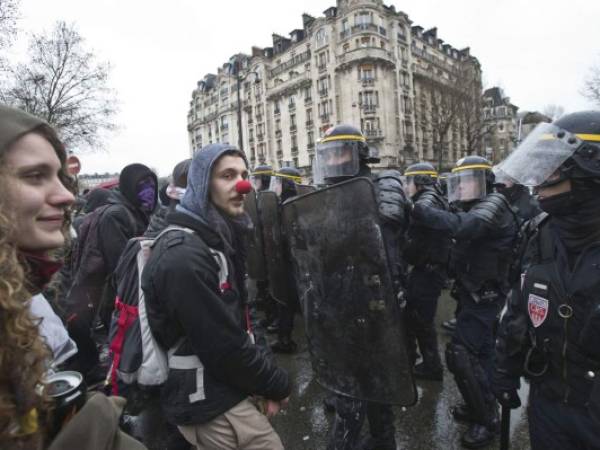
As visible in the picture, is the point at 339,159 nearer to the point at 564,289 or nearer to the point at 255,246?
the point at 564,289

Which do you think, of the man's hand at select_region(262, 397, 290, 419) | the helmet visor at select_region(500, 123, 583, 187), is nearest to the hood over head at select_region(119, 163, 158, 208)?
the man's hand at select_region(262, 397, 290, 419)

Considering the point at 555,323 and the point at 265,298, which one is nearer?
the point at 555,323

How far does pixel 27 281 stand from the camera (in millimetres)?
844

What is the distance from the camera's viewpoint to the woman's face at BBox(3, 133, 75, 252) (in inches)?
34.9

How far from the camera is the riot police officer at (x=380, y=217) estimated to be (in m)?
2.24

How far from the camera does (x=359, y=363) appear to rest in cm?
200

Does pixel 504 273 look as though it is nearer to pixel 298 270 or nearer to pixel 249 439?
pixel 298 270

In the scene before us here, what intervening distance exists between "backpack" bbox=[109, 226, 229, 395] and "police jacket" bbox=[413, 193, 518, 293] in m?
1.89

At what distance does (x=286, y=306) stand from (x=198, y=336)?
8.87 ft

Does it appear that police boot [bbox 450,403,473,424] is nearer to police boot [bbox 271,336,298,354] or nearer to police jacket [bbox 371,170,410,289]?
police jacket [bbox 371,170,410,289]

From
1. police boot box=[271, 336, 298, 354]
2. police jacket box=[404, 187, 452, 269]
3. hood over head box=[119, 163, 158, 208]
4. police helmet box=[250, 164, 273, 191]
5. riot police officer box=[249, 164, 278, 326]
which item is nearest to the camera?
hood over head box=[119, 163, 158, 208]

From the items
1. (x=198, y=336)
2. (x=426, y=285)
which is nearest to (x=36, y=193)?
(x=198, y=336)

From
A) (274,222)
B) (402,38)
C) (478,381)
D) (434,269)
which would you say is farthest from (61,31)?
(402,38)

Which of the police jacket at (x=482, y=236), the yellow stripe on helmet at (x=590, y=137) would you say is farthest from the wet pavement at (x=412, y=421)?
the yellow stripe on helmet at (x=590, y=137)
